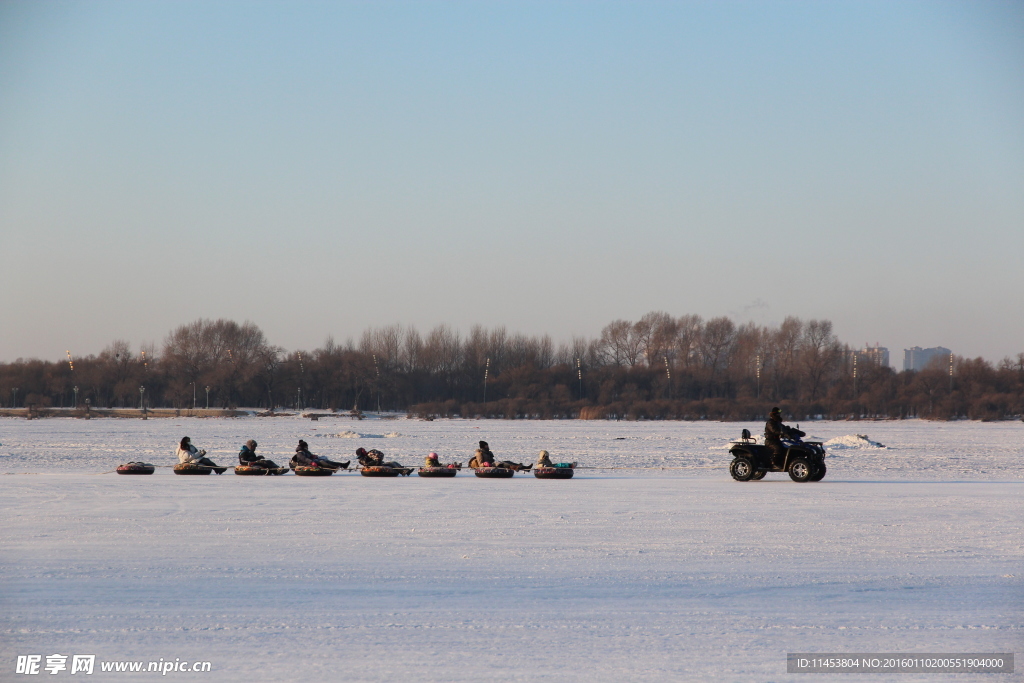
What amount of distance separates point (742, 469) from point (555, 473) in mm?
3629

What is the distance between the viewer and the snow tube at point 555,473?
18.7m

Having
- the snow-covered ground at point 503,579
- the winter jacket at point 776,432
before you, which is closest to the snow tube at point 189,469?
the snow-covered ground at point 503,579

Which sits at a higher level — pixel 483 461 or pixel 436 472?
pixel 483 461

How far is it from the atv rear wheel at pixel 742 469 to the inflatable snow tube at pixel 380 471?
6760 mm

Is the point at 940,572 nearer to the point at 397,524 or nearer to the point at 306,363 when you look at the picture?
the point at 397,524

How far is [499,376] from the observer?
10281 centimetres

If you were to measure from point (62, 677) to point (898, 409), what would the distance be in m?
90.1

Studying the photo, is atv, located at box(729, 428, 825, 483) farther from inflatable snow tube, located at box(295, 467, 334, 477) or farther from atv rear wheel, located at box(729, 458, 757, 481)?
inflatable snow tube, located at box(295, 467, 334, 477)

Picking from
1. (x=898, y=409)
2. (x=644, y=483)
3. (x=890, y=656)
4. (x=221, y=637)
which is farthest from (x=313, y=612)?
(x=898, y=409)

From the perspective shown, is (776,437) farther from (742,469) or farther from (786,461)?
(742,469)

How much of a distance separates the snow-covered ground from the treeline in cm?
7559

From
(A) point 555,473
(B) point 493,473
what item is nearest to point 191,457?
(B) point 493,473

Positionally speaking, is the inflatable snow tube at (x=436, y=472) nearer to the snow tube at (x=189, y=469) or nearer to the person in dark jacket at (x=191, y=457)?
the person in dark jacket at (x=191, y=457)

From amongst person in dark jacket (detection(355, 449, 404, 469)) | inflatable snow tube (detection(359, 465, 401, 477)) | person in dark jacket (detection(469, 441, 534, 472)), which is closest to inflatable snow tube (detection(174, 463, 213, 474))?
person in dark jacket (detection(355, 449, 404, 469))
